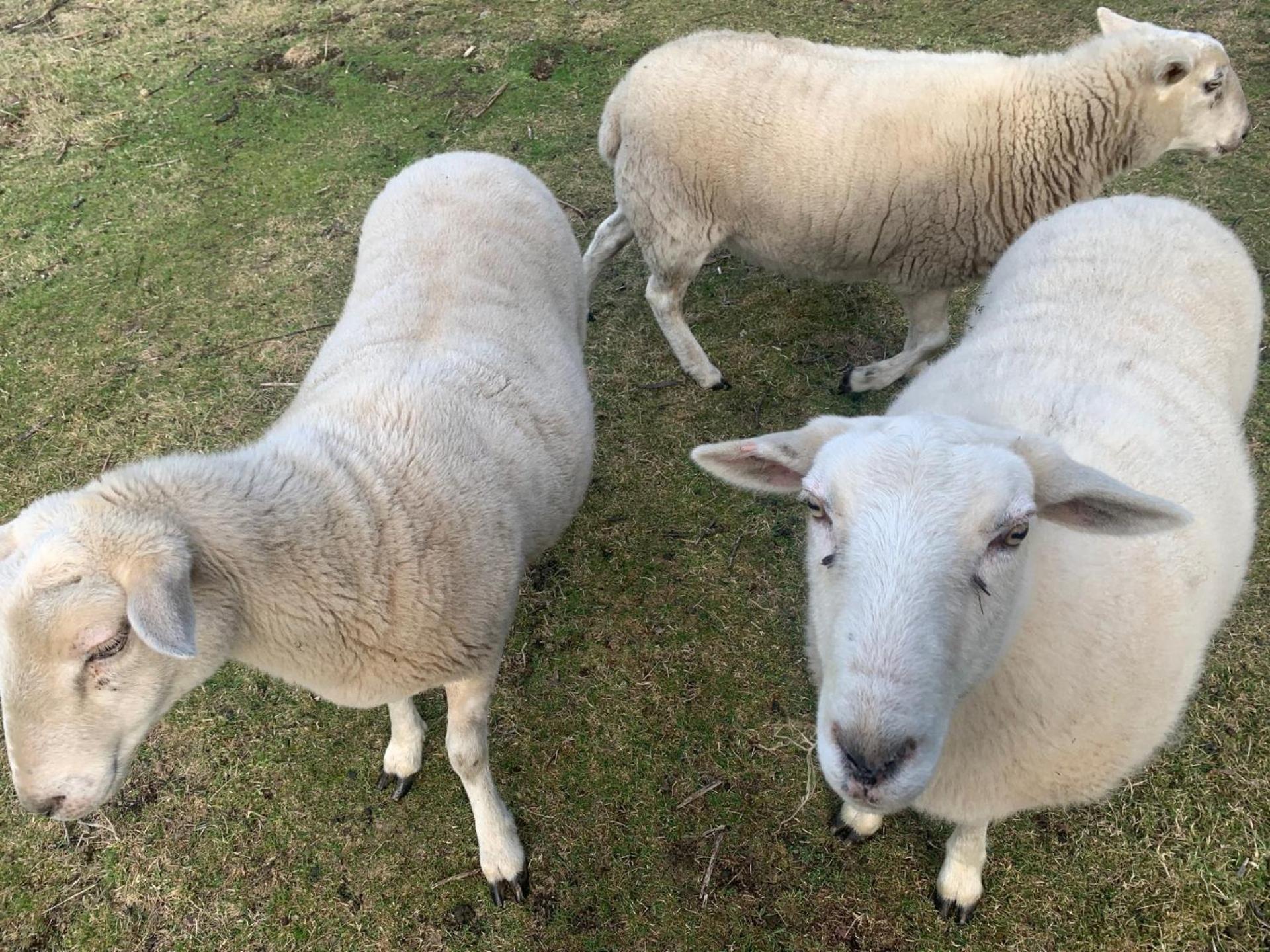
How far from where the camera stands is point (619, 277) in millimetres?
5000

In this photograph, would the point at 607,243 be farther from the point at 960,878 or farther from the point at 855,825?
the point at 960,878

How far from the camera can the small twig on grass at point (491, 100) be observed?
6074mm

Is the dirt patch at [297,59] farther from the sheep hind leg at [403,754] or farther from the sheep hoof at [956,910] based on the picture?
the sheep hoof at [956,910]

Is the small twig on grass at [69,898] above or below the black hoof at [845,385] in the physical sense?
below

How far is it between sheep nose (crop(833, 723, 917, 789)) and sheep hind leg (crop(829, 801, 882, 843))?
1.49 m

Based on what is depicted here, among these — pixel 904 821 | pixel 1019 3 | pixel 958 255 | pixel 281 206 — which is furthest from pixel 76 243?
pixel 1019 3

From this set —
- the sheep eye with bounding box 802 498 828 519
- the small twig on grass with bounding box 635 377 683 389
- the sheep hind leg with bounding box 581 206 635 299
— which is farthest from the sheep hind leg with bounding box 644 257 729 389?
the sheep eye with bounding box 802 498 828 519

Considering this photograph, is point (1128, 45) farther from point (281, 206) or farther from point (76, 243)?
point (76, 243)

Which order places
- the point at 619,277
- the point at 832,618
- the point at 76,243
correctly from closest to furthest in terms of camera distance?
the point at 832,618, the point at 619,277, the point at 76,243

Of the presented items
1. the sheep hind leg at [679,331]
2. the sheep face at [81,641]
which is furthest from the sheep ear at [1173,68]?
the sheep face at [81,641]

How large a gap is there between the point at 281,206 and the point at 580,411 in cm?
385

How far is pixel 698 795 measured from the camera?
115 inches

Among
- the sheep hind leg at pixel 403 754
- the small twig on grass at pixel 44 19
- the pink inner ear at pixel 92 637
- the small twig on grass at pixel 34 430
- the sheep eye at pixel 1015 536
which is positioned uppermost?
the small twig on grass at pixel 44 19

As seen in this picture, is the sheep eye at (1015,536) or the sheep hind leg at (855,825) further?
the sheep hind leg at (855,825)
